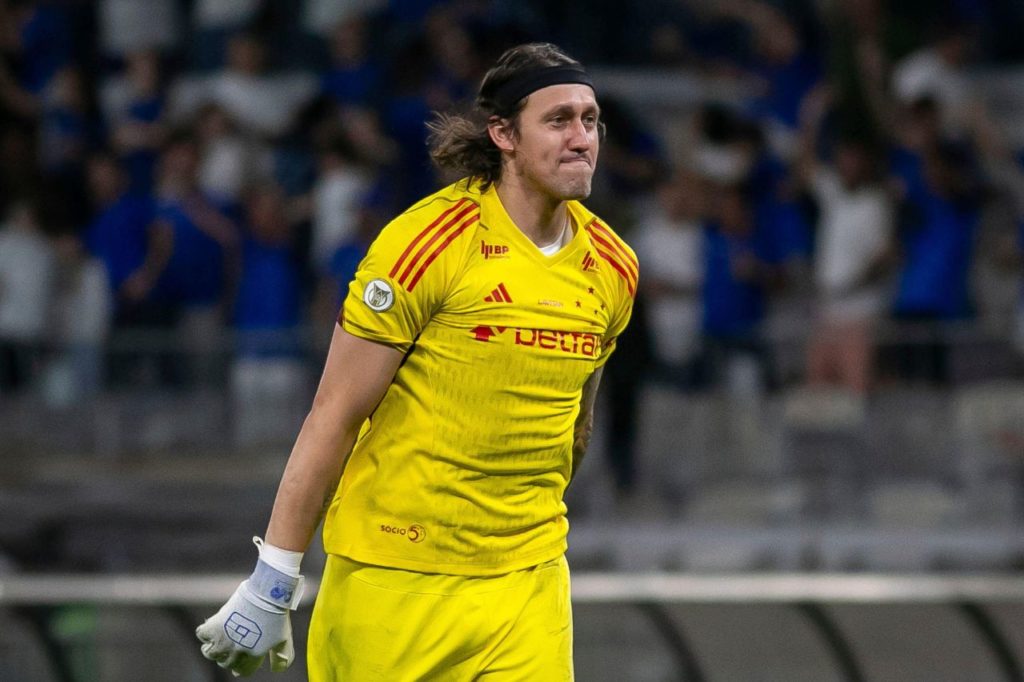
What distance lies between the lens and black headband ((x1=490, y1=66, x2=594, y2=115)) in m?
3.72

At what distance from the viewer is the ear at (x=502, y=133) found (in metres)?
3.78

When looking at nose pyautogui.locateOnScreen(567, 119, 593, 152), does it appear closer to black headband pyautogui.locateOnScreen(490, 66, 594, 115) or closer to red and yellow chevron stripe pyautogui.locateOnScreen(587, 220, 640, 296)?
black headband pyautogui.locateOnScreen(490, 66, 594, 115)

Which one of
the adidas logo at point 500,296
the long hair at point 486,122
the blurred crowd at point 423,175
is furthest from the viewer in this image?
the blurred crowd at point 423,175

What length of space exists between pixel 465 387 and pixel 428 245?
328 mm

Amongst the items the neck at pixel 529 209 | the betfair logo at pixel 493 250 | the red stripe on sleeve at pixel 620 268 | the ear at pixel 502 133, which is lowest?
the red stripe on sleeve at pixel 620 268

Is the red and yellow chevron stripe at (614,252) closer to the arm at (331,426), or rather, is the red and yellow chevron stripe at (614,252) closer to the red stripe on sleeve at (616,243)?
the red stripe on sleeve at (616,243)

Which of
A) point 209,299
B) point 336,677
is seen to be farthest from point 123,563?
point 336,677

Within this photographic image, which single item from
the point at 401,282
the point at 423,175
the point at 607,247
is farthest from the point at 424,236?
the point at 423,175

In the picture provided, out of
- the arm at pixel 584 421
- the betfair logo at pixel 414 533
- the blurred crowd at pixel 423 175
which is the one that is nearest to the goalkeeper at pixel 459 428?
the betfair logo at pixel 414 533

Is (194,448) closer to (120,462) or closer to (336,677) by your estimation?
(120,462)

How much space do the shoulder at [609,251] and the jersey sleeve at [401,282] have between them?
1.41 ft

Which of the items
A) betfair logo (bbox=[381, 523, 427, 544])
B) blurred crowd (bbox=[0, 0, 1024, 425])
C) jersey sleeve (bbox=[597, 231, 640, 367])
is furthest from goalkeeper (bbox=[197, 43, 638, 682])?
blurred crowd (bbox=[0, 0, 1024, 425])

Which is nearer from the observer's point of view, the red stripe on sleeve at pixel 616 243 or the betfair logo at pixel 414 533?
the betfair logo at pixel 414 533

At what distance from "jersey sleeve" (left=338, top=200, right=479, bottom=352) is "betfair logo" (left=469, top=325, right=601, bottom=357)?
0.13 m
